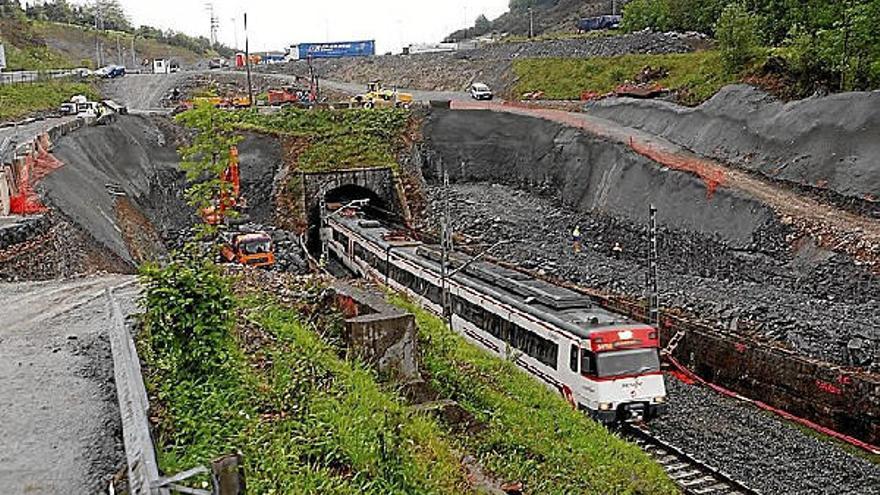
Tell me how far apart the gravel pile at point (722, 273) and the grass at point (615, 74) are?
35.2ft

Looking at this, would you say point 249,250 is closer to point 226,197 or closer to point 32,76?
point 226,197

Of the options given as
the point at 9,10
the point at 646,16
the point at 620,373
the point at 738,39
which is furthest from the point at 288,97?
the point at 620,373

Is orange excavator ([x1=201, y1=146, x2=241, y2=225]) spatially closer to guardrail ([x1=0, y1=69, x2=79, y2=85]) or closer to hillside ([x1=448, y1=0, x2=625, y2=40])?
guardrail ([x1=0, y1=69, x2=79, y2=85])

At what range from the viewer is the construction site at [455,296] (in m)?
8.88

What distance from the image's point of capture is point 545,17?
11106cm

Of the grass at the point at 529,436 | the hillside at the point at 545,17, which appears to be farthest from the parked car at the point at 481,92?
the grass at the point at 529,436

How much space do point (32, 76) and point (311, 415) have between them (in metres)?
61.7

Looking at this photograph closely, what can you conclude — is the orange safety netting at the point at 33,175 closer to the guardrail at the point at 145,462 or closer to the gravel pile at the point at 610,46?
the guardrail at the point at 145,462

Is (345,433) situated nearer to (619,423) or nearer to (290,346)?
(290,346)

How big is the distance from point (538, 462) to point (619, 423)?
8499 mm

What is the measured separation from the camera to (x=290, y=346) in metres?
11.1

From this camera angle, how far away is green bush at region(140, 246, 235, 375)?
9.28 meters

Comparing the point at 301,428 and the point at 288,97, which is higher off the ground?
the point at 288,97

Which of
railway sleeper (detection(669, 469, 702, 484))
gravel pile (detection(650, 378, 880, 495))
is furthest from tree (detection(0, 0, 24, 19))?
railway sleeper (detection(669, 469, 702, 484))
